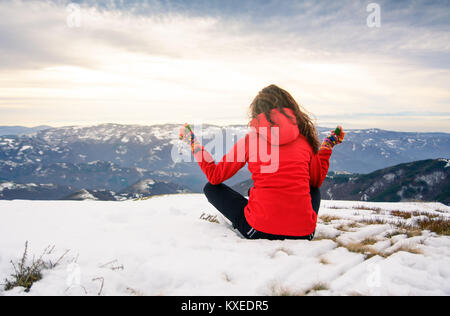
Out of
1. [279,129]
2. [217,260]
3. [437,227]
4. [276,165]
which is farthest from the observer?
[437,227]

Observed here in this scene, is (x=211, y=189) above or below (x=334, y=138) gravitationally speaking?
below

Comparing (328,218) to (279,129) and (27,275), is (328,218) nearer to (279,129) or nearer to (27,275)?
(279,129)

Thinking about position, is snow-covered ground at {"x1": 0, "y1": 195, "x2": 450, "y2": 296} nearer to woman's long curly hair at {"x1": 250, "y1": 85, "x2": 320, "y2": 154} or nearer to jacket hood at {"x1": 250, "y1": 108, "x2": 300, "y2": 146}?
jacket hood at {"x1": 250, "y1": 108, "x2": 300, "y2": 146}

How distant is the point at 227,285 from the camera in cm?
320

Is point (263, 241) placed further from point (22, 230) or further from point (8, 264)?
point (22, 230)

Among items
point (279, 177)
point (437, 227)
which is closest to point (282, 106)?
point (279, 177)

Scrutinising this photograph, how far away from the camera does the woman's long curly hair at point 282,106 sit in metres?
4.65

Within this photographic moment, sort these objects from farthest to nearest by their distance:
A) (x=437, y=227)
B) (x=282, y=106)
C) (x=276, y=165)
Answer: (x=437, y=227), (x=282, y=106), (x=276, y=165)

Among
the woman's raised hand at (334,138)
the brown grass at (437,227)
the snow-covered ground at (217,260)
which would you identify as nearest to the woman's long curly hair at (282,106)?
the woman's raised hand at (334,138)

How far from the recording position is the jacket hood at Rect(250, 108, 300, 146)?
4.25 meters

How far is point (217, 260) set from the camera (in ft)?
12.9

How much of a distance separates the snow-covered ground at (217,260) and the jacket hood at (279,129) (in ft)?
6.14

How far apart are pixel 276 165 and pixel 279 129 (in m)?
0.64

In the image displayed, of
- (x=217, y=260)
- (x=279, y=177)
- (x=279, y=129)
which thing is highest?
(x=279, y=129)
